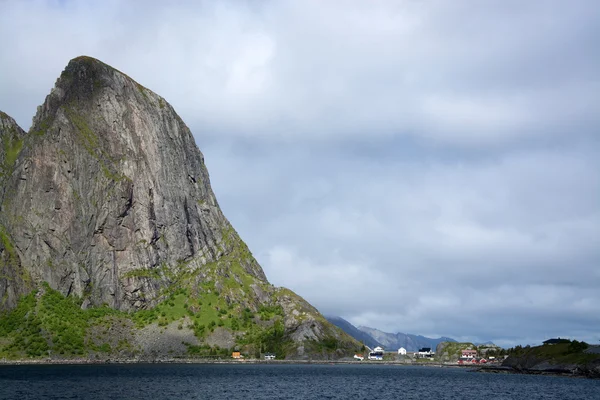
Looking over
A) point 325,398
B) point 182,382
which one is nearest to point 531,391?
point 325,398

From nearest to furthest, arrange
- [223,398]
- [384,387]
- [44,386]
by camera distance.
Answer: [223,398]
[44,386]
[384,387]

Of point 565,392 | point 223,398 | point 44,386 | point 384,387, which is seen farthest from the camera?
point 384,387

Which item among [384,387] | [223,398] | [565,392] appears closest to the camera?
[223,398]

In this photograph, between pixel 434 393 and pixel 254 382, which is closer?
pixel 434 393

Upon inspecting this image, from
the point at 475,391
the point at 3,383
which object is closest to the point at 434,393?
the point at 475,391

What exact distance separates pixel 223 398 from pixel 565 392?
88.7 meters

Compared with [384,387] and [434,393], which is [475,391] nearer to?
[434,393]

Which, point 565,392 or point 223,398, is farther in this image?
point 565,392

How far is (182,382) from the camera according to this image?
554ft

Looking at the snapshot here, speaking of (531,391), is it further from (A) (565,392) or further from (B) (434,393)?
(B) (434,393)

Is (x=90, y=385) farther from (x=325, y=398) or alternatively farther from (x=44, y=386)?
(x=325, y=398)

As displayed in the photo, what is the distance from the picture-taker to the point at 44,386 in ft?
488

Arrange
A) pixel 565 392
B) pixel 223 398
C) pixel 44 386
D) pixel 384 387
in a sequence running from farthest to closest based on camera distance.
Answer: pixel 384 387, pixel 565 392, pixel 44 386, pixel 223 398

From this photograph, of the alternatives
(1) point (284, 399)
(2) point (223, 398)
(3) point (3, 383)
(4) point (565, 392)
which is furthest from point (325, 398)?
(3) point (3, 383)
